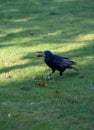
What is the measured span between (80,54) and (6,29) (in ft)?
19.0

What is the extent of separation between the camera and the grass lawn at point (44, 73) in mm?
8508

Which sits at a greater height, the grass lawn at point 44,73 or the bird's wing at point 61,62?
the bird's wing at point 61,62

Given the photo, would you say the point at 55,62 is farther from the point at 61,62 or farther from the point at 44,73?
the point at 44,73

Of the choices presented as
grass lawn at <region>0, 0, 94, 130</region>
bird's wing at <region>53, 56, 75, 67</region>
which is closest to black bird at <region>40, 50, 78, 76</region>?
bird's wing at <region>53, 56, 75, 67</region>

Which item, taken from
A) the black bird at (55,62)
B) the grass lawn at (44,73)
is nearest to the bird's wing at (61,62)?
the black bird at (55,62)

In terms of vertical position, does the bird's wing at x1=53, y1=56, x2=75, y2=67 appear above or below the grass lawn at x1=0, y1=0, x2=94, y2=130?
above

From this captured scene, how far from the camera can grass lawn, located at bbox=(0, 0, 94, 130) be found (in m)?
8.51

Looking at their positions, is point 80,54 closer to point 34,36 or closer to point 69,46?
point 69,46

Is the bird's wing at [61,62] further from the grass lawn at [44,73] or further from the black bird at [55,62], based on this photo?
the grass lawn at [44,73]

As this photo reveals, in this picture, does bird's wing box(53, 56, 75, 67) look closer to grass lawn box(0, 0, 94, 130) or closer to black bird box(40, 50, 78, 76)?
black bird box(40, 50, 78, 76)

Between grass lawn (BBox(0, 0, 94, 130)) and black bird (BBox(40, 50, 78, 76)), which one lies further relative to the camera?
black bird (BBox(40, 50, 78, 76))

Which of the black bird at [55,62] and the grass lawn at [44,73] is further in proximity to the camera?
the black bird at [55,62]

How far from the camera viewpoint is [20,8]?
25.3 m

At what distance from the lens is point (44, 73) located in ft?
39.3
